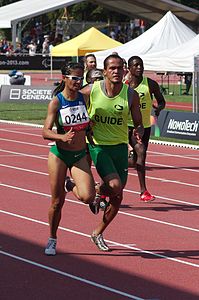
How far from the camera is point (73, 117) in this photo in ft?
34.4

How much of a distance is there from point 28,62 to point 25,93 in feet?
85.1

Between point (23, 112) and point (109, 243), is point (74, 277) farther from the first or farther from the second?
point (23, 112)

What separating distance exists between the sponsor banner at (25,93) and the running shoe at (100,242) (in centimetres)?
2509

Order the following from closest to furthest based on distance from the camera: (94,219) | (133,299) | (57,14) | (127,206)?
(133,299), (94,219), (127,206), (57,14)

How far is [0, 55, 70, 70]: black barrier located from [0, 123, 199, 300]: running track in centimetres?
4345

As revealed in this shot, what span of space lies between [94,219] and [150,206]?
1.50 metres

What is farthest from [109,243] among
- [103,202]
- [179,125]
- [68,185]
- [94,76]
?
[179,125]

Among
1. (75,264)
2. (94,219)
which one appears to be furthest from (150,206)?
(75,264)

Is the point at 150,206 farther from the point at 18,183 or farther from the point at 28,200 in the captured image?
the point at 18,183

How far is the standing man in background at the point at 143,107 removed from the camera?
47.8 ft

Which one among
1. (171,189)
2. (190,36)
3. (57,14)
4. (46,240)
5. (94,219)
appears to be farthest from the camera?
(57,14)

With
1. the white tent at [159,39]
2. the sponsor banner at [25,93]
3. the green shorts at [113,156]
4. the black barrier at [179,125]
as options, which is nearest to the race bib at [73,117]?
the green shorts at [113,156]

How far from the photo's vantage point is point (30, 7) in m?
68.1

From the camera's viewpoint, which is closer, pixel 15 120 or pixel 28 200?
pixel 28 200
